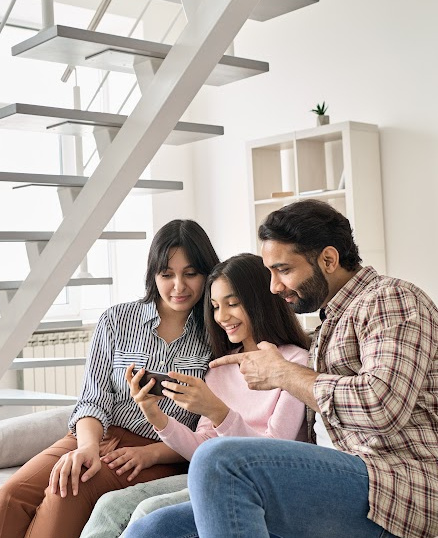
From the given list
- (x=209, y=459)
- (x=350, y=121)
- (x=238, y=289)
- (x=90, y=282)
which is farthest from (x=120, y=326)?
(x=350, y=121)

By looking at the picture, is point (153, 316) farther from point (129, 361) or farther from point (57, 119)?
point (57, 119)

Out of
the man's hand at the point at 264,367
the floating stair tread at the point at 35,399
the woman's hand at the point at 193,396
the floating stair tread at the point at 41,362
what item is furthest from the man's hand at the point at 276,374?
the floating stair tread at the point at 41,362

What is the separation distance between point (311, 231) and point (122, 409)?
2.59 feet

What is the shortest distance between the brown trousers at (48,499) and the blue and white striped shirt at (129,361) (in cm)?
10

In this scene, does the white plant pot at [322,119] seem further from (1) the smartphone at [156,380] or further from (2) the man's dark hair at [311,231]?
(1) the smartphone at [156,380]

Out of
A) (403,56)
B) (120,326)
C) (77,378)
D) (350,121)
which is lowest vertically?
(77,378)

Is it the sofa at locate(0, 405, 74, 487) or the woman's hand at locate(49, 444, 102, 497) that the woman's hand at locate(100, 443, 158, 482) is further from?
the sofa at locate(0, 405, 74, 487)

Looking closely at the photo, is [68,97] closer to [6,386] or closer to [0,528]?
[6,386]

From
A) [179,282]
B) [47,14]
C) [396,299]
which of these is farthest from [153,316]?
[47,14]

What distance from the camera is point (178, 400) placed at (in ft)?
6.97

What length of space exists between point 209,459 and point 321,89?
12.1ft

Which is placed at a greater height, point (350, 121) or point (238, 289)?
point (350, 121)

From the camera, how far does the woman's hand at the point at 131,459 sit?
229 centimetres

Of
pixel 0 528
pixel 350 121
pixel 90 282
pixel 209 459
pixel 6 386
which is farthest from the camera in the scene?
pixel 6 386
